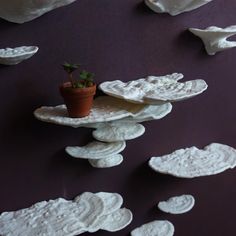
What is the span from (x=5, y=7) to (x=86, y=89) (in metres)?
0.29

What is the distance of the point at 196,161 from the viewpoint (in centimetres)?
141

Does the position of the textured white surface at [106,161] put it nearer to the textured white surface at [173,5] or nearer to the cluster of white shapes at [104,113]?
the cluster of white shapes at [104,113]

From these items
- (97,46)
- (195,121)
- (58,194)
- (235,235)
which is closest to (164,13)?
(97,46)

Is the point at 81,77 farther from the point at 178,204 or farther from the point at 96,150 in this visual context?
the point at 178,204

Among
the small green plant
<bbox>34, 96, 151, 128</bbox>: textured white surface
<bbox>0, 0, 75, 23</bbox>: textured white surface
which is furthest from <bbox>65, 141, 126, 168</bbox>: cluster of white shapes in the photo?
<bbox>0, 0, 75, 23</bbox>: textured white surface

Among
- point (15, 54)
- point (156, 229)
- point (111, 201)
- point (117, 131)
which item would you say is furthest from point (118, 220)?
point (15, 54)

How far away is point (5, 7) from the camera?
3.54 ft

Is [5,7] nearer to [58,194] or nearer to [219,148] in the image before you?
[58,194]

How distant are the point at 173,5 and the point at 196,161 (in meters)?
0.50

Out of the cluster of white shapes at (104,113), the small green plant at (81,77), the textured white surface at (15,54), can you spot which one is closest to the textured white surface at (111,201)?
the cluster of white shapes at (104,113)

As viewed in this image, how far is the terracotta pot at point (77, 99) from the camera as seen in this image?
1121 millimetres

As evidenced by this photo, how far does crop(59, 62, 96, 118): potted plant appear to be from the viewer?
1123 mm

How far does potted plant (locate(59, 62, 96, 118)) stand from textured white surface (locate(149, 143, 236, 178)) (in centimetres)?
37

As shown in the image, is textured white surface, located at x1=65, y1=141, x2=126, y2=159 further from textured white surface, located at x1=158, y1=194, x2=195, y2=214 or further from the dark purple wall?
textured white surface, located at x1=158, y1=194, x2=195, y2=214
